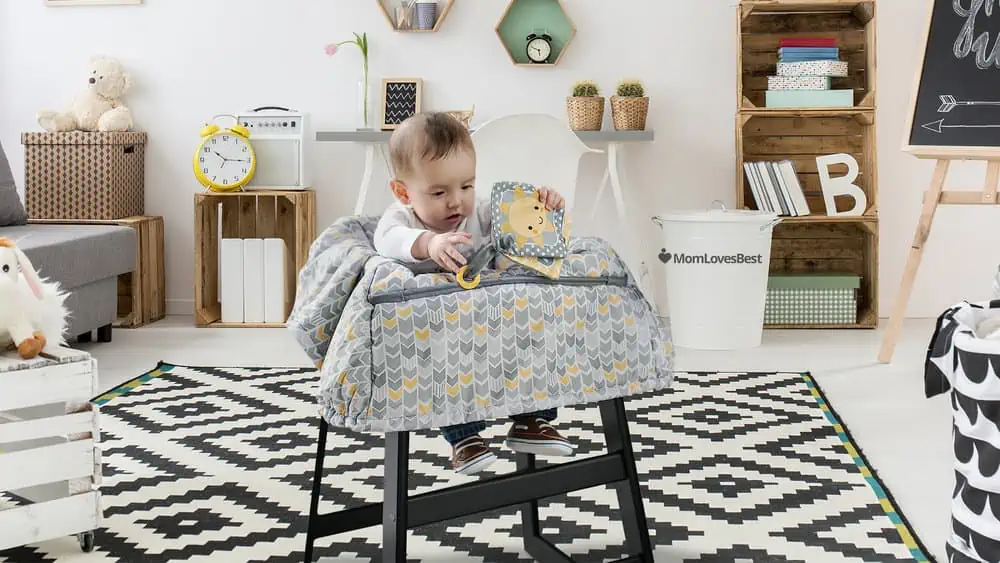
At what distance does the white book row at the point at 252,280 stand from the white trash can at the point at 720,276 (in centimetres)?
162

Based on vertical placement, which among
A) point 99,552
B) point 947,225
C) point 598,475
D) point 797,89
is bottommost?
point 99,552

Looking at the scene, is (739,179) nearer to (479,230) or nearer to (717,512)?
(717,512)

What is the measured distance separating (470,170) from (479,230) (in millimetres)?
133

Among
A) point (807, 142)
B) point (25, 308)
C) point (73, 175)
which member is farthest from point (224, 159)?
point (25, 308)

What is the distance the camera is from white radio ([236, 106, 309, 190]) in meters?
4.59

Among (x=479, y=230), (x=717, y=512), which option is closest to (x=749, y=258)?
(x=717, y=512)

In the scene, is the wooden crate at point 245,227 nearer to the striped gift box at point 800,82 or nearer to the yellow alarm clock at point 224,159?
the yellow alarm clock at point 224,159

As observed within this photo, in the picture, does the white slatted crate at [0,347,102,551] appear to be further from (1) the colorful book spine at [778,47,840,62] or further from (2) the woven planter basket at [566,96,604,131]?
(1) the colorful book spine at [778,47,840,62]

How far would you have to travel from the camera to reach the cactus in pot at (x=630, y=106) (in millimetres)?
4398

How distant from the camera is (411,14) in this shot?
465 centimetres

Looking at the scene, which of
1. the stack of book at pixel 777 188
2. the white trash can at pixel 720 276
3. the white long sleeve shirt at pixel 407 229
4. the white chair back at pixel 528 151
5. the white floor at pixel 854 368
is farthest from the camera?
the stack of book at pixel 777 188

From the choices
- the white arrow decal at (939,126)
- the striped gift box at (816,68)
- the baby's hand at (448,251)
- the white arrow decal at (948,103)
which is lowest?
the baby's hand at (448,251)

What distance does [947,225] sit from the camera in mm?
4605

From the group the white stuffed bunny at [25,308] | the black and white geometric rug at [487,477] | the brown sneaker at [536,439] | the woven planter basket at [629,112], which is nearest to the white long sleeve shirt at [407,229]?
the brown sneaker at [536,439]
